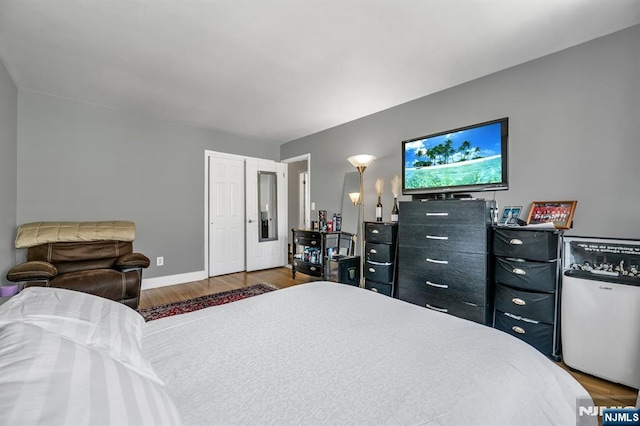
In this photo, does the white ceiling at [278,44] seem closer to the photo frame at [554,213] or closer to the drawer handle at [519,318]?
the photo frame at [554,213]

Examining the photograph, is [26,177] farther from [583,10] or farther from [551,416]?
[583,10]

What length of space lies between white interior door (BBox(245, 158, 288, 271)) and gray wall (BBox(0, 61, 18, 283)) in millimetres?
2843

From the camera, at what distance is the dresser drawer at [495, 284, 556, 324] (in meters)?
2.05

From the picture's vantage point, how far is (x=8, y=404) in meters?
0.43

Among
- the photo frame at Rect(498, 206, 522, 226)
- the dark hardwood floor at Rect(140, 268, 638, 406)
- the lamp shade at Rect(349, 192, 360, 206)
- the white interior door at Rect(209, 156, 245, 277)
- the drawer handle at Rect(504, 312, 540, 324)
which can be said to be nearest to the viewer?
the dark hardwood floor at Rect(140, 268, 638, 406)

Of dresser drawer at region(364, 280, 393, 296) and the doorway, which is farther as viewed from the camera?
the doorway

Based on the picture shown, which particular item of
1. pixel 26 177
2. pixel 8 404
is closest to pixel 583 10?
pixel 8 404

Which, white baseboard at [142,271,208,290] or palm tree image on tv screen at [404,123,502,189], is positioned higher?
palm tree image on tv screen at [404,123,502,189]

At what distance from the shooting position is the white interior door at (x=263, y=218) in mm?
5008

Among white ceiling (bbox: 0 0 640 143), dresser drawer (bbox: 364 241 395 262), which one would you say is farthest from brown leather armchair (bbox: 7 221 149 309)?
dresser drawer (bbox: 364 241 395 262)

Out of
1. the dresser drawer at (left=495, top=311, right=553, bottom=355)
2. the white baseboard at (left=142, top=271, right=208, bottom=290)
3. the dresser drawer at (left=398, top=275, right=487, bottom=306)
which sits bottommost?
the white baseboard at (left=142, top=271, right=208, bottom=290)

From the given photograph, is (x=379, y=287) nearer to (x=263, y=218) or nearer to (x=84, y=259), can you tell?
(x=263, y=218)

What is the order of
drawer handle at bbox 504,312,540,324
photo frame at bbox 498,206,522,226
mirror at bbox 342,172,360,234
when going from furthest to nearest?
mirror at bbox 342,172,360,234
photo frame at bbox 498,206,522,226
drawer handle at bbox 504,312,540,324

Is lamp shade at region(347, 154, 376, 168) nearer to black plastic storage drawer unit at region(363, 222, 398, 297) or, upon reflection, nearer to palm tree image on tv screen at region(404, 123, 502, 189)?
palm tree image on tv screen at region(404, 123, 502, 189)
